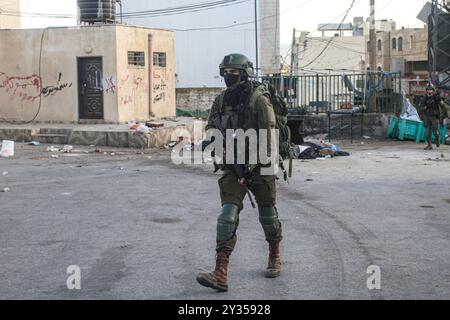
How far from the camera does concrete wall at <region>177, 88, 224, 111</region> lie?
38500mm

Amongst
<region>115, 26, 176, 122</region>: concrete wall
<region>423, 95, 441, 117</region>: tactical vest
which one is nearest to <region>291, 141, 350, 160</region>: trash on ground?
<region>423, 95, 441, 117</region>: tactical vest

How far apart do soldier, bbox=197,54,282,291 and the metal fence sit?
53.1 ft

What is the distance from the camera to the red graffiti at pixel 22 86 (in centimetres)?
2119

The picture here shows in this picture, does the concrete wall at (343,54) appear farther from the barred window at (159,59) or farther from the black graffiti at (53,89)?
the black graffiti at (53,89)

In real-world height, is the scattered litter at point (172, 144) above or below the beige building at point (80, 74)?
below

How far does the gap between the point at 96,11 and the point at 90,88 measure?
3.11 m

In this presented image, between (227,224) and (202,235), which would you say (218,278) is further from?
(202,235)

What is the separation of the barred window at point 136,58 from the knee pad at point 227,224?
1618 cm

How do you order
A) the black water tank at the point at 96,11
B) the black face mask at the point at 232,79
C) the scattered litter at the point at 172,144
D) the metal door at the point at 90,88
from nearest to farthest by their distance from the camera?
the black face mask at the point at 232,79 → the scattered litter at the point at 172,144 → the metal door at the point at 90,88 → the black water tank at the point at 96,11

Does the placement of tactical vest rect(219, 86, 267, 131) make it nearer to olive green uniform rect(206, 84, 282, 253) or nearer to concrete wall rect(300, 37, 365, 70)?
olive green uniform rect(206, 84, 282, 253)

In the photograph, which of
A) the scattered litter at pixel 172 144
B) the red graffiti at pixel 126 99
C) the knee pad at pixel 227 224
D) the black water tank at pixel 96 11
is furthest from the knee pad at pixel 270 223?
the black water tank at pixel 96 11

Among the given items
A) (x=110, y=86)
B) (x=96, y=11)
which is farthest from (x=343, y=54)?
(x=110, y=86)

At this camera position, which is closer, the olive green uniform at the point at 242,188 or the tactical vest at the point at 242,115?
the olive green uniform at the point at 242,188
